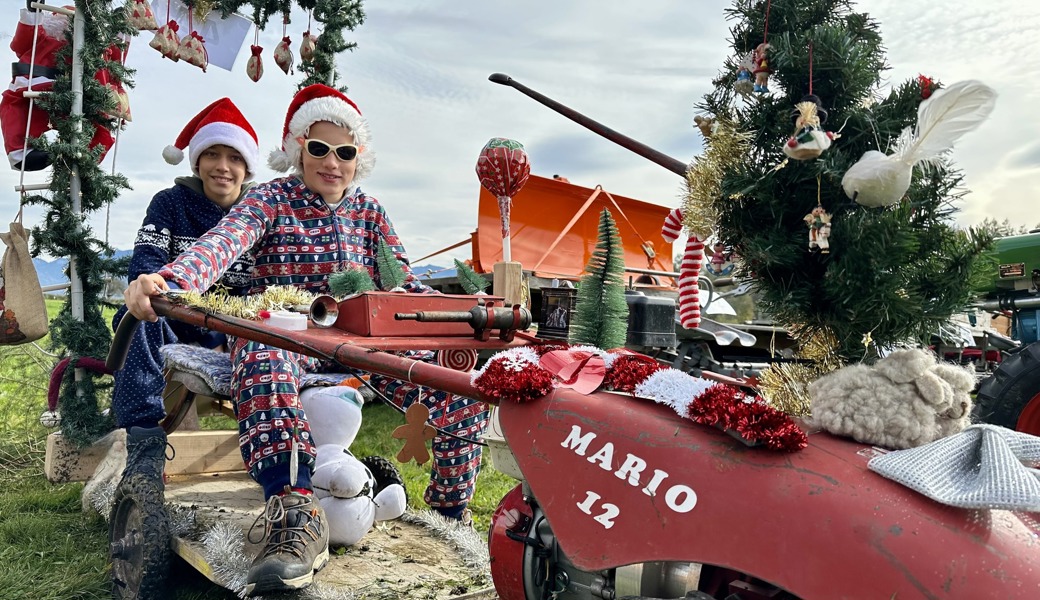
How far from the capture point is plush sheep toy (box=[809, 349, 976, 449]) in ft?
4.06

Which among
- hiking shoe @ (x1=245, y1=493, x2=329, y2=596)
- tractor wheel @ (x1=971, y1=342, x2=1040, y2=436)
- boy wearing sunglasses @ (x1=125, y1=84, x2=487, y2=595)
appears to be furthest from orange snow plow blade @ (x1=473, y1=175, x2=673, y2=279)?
hiking shoe @ (x1=245, y1=493, x2=329, y2=596)

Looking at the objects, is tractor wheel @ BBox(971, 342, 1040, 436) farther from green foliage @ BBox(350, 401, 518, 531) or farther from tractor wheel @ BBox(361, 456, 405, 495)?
tractor wheel @ BBox(361, 456, 405, 495)

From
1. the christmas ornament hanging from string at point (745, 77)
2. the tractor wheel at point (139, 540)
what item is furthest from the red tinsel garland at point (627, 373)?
the tractor wheel at point (139, 540)

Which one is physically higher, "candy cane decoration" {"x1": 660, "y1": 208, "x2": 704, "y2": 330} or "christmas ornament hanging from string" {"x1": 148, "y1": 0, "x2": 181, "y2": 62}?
"christmas ornament hanging from string" {"x1": 148, "y1": 0, "x2": 181, "y2": 62}

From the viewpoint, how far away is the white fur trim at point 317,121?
9.35ft

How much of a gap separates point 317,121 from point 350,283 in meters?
0.75

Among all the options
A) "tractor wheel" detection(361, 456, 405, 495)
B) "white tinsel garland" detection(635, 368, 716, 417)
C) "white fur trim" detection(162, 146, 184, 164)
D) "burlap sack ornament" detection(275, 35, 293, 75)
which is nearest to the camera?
"white tinsel garland" detection(635, 368, 716, 417)

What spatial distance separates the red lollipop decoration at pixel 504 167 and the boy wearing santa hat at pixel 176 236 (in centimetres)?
104

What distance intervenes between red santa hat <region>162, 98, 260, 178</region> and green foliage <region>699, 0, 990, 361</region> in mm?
2532

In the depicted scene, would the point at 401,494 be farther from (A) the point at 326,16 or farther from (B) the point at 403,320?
(A) the point at 326,16

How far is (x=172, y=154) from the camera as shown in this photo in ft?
12.2

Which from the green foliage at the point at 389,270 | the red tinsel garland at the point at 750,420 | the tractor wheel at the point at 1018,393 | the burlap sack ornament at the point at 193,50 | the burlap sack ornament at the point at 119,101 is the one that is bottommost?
the tractor wheel at the point at 1018,393

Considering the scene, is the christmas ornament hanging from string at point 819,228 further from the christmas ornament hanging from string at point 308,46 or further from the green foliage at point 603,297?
the christmas ornament hanging from string at point 308,46

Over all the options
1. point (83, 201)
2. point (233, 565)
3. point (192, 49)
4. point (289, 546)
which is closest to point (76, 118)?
point (83, 201)
